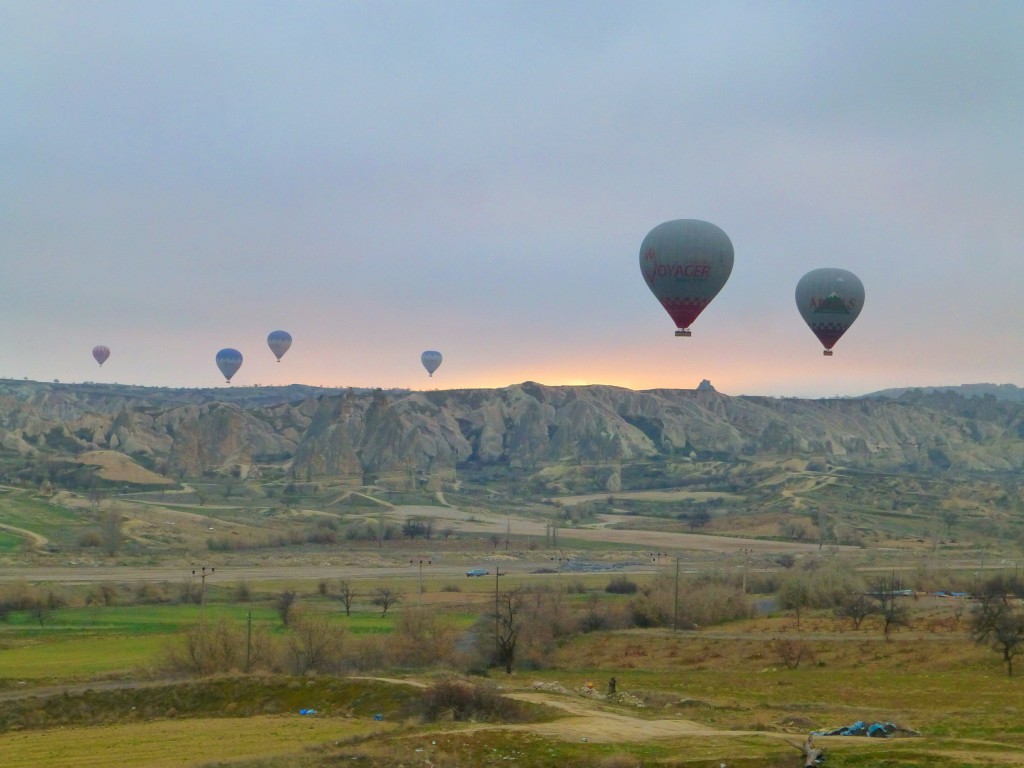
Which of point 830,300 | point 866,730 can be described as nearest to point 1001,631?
point 866,730

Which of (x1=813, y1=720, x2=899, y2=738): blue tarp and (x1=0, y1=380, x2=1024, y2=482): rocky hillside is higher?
(x1=0, y1=380, x2=1024, y2=482): rocky hillside

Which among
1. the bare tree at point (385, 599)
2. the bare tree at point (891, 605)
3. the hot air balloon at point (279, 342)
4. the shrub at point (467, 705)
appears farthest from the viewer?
the hot air balloon at point (279, 342)

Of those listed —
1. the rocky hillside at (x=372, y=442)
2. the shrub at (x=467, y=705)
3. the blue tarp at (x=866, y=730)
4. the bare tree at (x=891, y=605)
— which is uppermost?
the rocky hillside at (x=372, y=442)

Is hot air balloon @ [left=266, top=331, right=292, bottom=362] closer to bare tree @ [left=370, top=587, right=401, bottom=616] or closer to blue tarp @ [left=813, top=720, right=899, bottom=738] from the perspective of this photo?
bare tree @ [left=370, top=587, right=401, bottom=616]

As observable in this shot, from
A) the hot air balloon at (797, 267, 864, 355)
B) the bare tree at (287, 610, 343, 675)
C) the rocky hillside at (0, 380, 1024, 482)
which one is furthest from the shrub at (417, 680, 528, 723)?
the rocky hillside at (0, 380, 1024, 482)

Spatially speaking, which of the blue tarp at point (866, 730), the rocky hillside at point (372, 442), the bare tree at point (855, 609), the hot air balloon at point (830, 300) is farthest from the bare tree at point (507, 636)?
the rocky hillside at point (372, 442)

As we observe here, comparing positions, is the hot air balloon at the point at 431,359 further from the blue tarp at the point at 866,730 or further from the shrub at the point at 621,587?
the blue tarp at the point at 866,730
